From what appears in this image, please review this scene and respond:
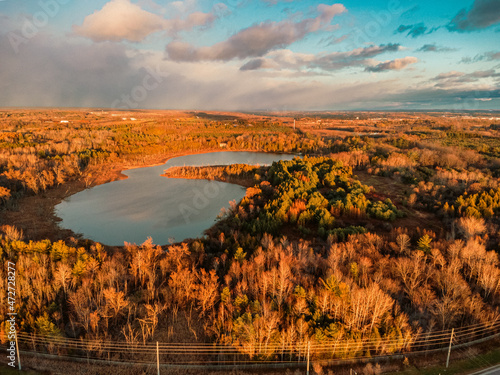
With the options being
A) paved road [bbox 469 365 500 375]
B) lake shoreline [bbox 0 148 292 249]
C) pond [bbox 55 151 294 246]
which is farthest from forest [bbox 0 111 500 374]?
pond [bbox 55 151 294 246]

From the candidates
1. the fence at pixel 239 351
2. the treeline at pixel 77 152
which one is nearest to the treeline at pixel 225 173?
the treeline at pixel 77 152

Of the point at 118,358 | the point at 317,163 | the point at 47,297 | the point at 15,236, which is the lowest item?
the point at 118,358

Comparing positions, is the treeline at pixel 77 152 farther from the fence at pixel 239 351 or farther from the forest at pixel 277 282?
the fence at pixel 239 351

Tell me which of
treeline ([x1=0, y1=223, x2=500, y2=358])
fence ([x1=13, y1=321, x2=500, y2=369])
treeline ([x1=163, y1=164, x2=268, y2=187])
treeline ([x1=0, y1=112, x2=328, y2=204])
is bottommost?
fence ([x1=13, y1=321, x2=500, y2=369])

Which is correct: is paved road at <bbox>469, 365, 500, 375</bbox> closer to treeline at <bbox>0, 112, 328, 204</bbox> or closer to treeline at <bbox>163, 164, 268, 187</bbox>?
treeline at <bbox>163, 164, 268, 187</bbox>

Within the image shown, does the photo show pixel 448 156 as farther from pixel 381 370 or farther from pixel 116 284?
pixel 116 284

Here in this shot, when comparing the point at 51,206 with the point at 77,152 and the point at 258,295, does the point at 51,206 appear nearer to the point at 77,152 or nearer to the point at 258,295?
the point at 77,152

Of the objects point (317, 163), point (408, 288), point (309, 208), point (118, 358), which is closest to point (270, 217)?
point (309, 208)

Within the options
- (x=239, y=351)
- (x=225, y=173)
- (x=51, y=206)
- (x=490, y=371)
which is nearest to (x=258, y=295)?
(x=239, y=351)

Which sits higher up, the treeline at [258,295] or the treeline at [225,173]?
the treeline at [225,173]
